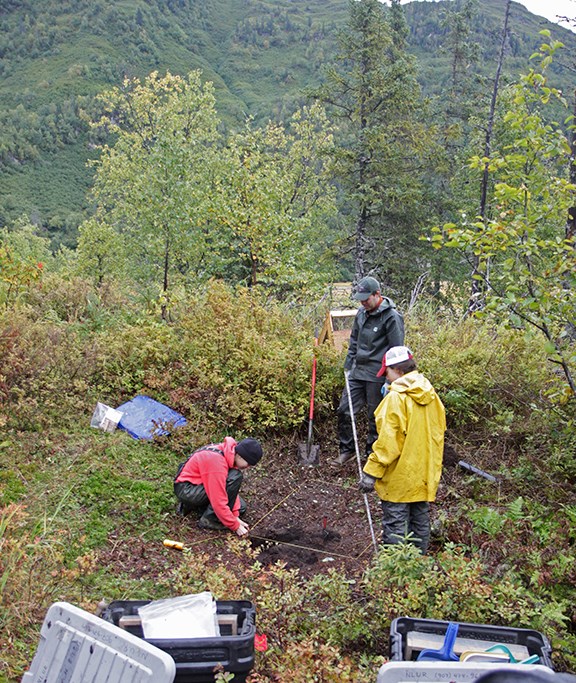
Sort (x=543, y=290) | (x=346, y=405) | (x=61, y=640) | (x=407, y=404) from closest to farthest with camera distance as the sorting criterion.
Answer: (x=61, y=640), (x=407, y=404), (x=543, y=290), (x=346, y=405)

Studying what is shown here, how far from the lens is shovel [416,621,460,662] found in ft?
8.45

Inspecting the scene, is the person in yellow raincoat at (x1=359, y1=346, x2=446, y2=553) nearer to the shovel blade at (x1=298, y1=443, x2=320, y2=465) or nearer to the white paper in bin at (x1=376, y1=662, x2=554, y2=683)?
the white paper in bin at (x1=376, y1=662, x2=554, y2=683)

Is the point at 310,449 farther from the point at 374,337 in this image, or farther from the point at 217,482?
the point at 217,482

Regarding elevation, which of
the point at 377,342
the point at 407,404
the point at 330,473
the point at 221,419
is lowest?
the point at 330,473

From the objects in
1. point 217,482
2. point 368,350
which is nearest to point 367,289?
point 368,350

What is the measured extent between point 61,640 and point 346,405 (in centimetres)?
439

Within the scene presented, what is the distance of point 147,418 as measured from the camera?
6395 millimetres

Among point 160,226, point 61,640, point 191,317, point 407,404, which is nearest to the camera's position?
point 61,640

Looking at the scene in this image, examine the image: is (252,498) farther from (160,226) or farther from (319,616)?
(160,226)

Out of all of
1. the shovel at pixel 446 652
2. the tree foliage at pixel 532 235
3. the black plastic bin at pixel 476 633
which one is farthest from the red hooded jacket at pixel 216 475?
the tree foliage at pixel 532 235

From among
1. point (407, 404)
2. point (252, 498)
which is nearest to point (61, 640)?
point (407, 404)

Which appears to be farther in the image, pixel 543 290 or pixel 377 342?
pixel 377 342

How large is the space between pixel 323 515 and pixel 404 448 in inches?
69.8

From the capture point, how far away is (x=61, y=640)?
88.6 inches
